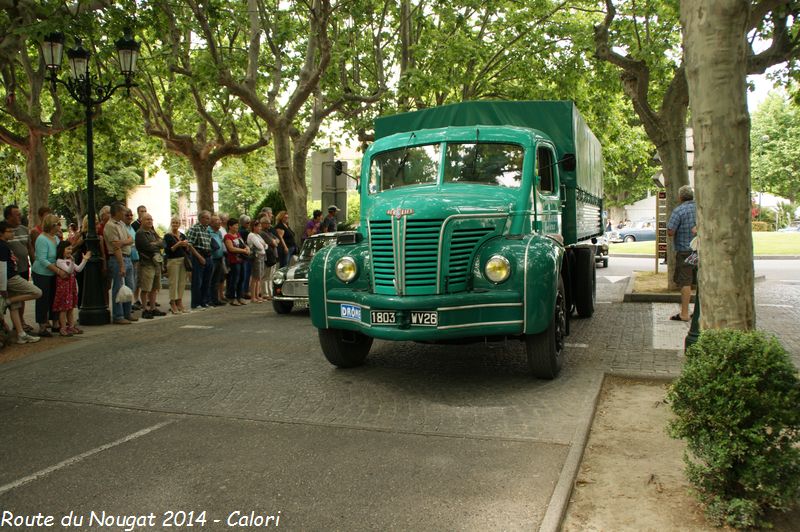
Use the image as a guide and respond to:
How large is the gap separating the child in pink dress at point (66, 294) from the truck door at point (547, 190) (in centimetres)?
721

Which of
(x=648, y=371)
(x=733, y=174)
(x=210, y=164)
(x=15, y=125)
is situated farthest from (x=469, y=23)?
(x=733, y=174)

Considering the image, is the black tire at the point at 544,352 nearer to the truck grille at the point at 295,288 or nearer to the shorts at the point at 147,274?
the truck grille at the point at 295,288

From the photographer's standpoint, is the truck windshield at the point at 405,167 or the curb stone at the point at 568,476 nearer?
the curb stone at the point at 568,476

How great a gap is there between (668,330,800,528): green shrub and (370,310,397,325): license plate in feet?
11.0

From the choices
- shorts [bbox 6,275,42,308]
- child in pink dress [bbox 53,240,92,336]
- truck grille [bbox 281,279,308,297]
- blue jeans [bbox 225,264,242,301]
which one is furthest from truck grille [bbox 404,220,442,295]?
blue jeans [bbox 225,264,242,301]

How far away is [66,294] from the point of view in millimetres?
10758

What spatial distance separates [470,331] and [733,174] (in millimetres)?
2868

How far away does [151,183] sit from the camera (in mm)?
62781

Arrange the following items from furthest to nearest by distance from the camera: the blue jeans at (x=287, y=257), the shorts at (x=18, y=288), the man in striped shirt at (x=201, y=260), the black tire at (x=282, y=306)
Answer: the blue jeans at (x=287, y=257) < the man in striped shirt at (x=201, y=260) < the black tire at (x=282, y=306) < the shorts at (x=18, y=288)

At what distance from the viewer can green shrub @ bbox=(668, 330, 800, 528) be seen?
11.9 ft

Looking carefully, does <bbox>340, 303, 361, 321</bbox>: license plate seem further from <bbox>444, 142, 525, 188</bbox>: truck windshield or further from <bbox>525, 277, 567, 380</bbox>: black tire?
<bbox>444, 142, 525, 188</bbox>: truck windshield

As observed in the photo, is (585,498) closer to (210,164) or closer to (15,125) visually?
(210,164)

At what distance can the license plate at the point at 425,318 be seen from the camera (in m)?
6.64

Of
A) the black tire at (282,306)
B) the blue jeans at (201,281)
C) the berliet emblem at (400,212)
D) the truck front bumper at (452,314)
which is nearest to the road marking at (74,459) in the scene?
the truck front bumper at (452,314)
